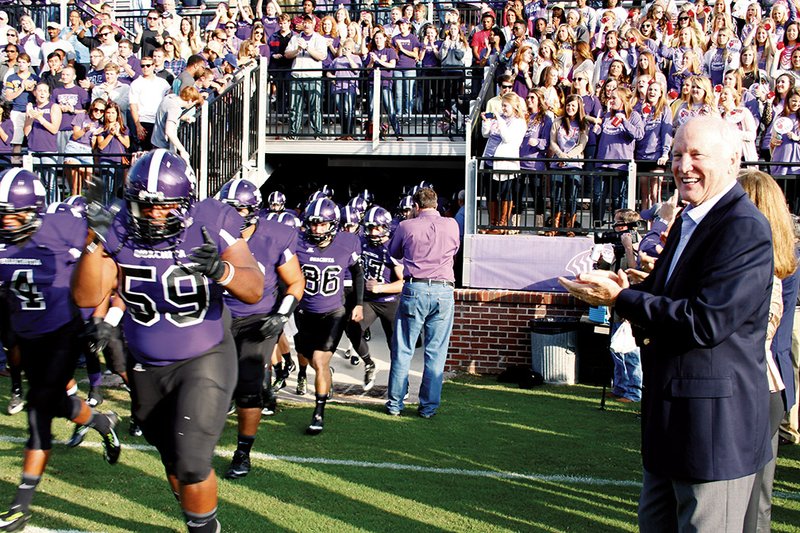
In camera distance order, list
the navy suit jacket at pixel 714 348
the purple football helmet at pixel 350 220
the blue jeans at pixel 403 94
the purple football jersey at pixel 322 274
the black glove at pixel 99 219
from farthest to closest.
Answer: the blue jeans at pixel 403 94 → the purple football helmet at pixel 350 220 → the purple football jersey at pixel 322 274 → the black glove at pixel 99 219 → the navy suit jacket at pixel 714 348

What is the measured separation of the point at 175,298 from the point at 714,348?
8.69 feet

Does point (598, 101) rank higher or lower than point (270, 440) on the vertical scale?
higher

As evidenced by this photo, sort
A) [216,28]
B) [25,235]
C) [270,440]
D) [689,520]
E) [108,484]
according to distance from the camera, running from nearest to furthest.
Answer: [689,520] < [25,235] < [108,484] < [270,440] < [216,28]

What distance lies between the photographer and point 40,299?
587 centimetres

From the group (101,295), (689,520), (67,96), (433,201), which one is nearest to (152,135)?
(67,96)

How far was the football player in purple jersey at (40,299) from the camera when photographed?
554 cm

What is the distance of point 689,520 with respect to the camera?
129 inches

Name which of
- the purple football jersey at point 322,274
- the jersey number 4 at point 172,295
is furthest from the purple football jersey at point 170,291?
the purple football jersey at point 322,274

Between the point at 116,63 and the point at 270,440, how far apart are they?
9.24 m

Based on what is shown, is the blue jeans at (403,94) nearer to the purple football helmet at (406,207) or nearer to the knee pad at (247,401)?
the purple football helmet at (406,207)

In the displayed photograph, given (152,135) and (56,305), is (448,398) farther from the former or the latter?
(152,135)

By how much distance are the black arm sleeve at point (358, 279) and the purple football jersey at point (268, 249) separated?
1.99 metres

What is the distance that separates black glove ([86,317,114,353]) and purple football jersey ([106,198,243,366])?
0.32 metres

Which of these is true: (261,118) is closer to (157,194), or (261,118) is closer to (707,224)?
(157,194)
